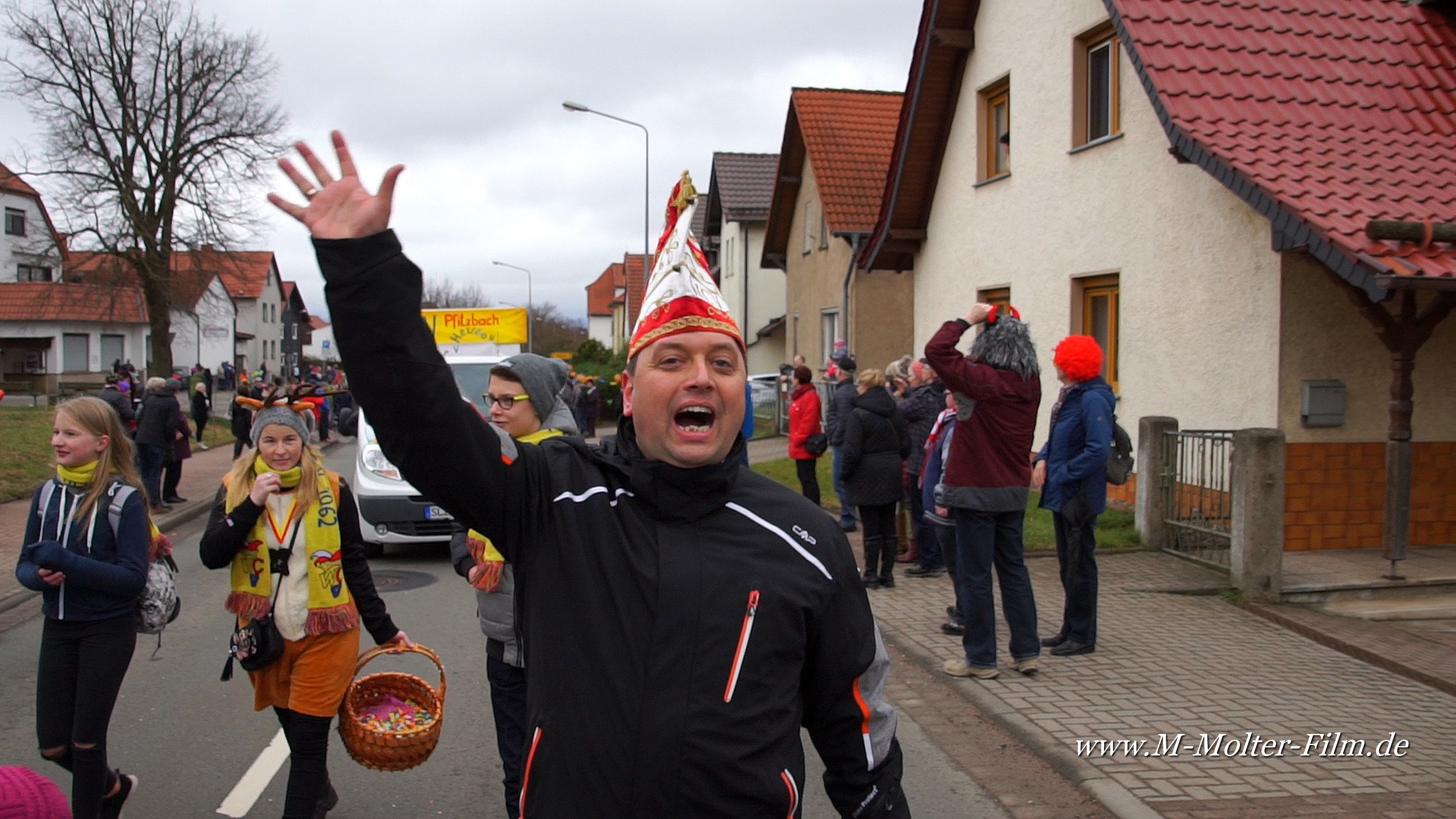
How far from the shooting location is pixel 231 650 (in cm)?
420

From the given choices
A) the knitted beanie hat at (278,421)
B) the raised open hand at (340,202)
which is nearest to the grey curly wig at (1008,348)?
the knitted beanie hat at (278,421)

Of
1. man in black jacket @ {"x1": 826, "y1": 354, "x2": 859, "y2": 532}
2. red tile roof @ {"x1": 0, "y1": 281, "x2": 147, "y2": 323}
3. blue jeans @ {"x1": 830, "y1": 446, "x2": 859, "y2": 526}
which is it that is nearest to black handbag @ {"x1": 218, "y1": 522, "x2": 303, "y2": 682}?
blue jeans @ {"x1": 830, "y1": 446, "x2": 859, "y2": 526}

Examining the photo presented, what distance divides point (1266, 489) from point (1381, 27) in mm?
5783

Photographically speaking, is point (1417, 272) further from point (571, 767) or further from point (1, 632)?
point (1, 632)

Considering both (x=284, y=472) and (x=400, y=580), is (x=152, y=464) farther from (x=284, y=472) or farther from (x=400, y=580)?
(x=284, y=472)

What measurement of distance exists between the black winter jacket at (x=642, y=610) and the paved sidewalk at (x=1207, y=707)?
315 centimetres

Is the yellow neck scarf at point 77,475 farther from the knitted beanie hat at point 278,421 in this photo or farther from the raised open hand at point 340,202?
the raised open hand at point 340,202

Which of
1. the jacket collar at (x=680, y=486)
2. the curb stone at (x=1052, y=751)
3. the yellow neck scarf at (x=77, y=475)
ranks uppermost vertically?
the jacket collar at (x=680, y=486)

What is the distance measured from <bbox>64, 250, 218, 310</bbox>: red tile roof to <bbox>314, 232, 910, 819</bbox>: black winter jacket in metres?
39.5

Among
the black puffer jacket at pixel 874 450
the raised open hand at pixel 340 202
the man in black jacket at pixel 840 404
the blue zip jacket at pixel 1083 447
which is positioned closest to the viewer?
the raised open hand at pixel 340 202

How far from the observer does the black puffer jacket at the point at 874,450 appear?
30.0 feet

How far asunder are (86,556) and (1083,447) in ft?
17.4

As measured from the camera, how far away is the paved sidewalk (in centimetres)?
483

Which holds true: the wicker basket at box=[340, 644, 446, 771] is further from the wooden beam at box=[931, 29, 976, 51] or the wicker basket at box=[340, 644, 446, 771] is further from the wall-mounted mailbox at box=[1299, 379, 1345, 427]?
the wooden beam at box=[931, 29, 976, 51]
